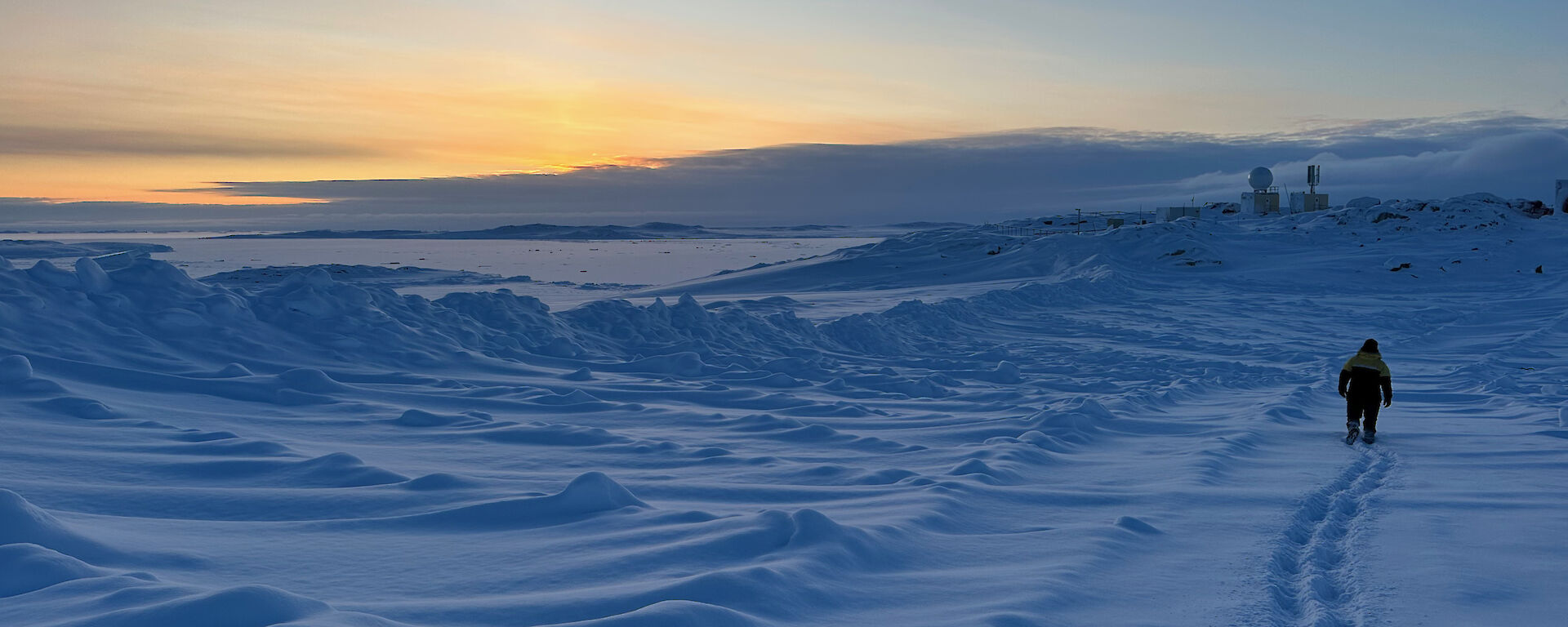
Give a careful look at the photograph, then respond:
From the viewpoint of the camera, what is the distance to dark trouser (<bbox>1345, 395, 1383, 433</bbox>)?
8.38 meters

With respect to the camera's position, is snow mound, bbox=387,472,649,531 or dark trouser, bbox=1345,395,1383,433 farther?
dark trouser, bbox=1345,395,1383,433

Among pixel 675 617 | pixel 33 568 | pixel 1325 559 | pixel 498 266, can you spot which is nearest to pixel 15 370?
pixel 33 568

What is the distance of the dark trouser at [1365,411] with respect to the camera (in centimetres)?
838

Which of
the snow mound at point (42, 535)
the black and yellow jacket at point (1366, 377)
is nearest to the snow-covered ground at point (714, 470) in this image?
the snow mound at point (42, 535)

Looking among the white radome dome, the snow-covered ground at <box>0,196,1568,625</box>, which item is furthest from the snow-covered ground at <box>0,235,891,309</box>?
the white radome dome

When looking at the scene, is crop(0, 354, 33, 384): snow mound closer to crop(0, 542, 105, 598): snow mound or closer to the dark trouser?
crop(0, 542, 105, 598): snow mound

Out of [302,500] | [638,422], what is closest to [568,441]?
[638,422]

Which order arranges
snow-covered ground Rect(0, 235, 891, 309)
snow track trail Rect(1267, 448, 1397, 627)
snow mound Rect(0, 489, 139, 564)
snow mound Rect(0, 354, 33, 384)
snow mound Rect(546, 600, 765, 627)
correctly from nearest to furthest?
snow mound Rect(546, 600, 765, 627), snow mound Rect(0, 489, 139, 564), snow track trail Rect(1267, 448, 1397, 627), snow mound Rect(0, 354, 33, 384), snow-covered ground Rect(0, 235, 891, 309)

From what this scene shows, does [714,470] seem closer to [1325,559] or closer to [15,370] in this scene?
[1325,559]

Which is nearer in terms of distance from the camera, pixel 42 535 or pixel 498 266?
pixel 42 535

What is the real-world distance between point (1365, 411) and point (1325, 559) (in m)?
4.08

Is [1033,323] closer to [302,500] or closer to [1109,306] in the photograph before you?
[1109,306]

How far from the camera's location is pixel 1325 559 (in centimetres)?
503

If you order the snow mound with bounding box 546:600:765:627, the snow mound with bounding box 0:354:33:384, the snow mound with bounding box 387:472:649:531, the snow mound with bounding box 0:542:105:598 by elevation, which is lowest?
the snow mound with bounding box 387:472:649:531
